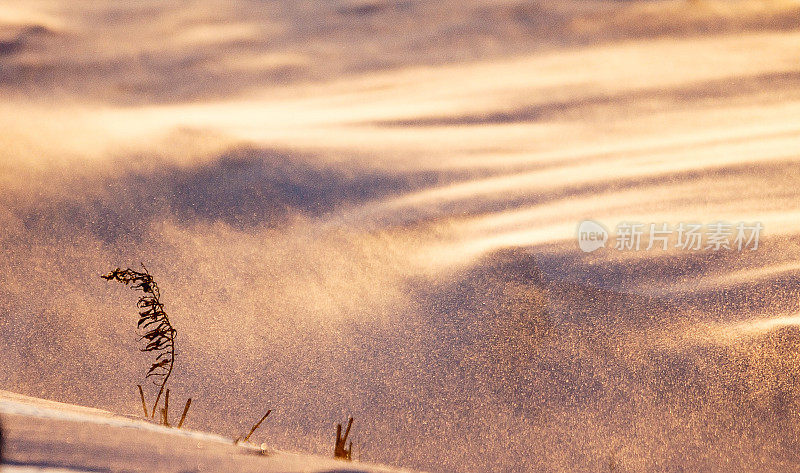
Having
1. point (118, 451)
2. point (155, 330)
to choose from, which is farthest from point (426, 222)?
point (118, 451)

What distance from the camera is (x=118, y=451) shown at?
2.47 feet

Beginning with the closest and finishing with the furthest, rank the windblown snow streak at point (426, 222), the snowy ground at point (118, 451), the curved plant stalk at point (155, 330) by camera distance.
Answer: the snowy ground at point (118, 451) → the curved plant stalk at point (155, 330) → the windblown snow streak at point (426, 222)

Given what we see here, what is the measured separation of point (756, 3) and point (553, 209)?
1.73m

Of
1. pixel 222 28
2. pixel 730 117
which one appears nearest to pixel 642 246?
pixel 730 117

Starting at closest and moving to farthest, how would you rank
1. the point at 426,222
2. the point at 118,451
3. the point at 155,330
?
the point at 118,451
the point at 155,330
the point at 426,222

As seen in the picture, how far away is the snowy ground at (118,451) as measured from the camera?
72 centimetres

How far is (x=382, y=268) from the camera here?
5.46ft

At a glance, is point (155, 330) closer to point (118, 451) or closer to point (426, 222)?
point (118, 451)

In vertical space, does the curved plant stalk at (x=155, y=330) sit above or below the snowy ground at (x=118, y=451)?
above

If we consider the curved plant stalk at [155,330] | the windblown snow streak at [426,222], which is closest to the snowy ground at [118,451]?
the curved plant stalk at [155,330]

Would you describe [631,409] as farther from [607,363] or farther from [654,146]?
[654,146]

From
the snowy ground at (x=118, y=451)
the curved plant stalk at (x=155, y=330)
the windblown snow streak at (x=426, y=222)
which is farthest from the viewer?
the windblown snow streak at (x=426, y=222)

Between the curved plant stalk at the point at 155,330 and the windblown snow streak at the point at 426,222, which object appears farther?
the windblown snow streak at the point at 426,222

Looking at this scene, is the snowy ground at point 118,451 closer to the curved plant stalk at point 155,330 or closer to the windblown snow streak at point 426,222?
the curved plant stalk at point 155,330
